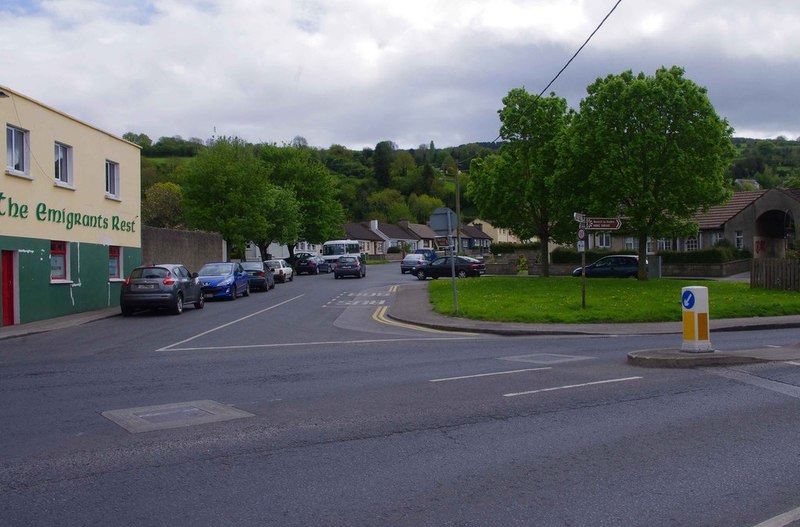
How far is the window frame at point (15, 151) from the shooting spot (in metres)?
20.9

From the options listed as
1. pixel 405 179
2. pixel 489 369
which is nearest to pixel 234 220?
pixel 489 369

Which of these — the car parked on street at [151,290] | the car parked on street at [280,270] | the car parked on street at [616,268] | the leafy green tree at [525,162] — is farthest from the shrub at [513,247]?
the car parked on street at [151,290]

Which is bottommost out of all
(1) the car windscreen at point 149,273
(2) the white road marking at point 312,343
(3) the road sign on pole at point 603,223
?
(2) the white road marking at point 312,343

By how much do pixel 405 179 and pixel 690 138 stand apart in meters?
130

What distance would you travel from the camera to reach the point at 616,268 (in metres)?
40.3

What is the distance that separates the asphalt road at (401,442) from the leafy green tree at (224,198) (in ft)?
113

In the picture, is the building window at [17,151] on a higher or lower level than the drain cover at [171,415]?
higher

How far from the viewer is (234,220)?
4659 centimetres

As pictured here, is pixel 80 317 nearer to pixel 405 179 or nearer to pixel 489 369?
pixel 489 369

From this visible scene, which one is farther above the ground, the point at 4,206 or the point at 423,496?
the point at 4,206

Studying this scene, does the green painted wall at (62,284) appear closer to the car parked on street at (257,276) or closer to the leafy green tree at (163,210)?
the car parked on street at (257,276)

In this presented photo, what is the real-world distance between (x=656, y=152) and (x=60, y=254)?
23.1 metres

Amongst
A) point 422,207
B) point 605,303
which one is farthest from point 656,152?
point 422,207

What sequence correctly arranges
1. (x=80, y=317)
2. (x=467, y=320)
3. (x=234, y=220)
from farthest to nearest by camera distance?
(x=234, y=220) < (x=80, y=317) < (x=467, y=320)
